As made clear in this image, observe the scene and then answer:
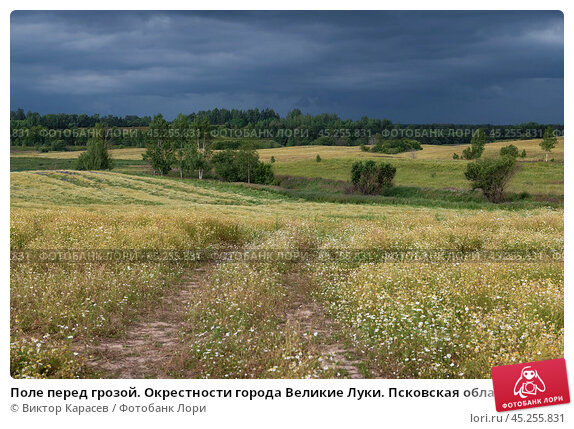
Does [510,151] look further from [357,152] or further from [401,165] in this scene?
[357,152]

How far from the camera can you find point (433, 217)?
17.0 metres

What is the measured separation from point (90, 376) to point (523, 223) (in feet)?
47.3

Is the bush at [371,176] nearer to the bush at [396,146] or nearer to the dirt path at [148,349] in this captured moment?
the bush at [396,146]

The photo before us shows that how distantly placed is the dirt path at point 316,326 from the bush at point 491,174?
33.6ft

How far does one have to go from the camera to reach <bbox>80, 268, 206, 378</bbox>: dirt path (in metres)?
7.07

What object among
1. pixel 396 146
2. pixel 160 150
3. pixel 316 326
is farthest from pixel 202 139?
pixel 316 326

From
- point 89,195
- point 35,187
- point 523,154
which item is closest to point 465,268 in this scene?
point 523,154

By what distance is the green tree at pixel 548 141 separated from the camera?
13.6m

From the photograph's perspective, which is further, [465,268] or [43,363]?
[465,268]

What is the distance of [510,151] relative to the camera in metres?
18.5
